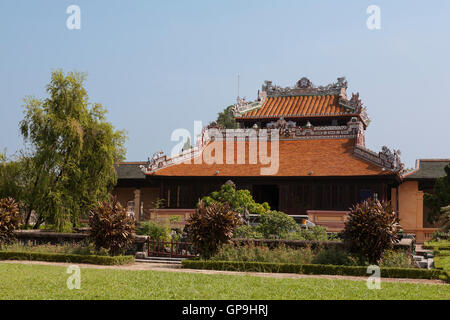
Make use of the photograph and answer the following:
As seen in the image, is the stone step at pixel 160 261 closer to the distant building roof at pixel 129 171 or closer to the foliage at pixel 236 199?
the foliage at pixel 236 199

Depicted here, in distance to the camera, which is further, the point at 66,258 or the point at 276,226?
the point at 276,226

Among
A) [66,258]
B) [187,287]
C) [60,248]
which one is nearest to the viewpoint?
[187,287]

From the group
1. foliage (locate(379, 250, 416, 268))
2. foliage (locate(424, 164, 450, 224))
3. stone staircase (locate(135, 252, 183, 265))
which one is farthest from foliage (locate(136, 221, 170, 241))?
foliage (locate(424, 164, 450, 224))

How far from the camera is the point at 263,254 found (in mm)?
18422

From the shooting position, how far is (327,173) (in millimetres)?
31797

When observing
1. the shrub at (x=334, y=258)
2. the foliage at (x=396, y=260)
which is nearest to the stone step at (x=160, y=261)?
the shrub at (x=334, y=258)

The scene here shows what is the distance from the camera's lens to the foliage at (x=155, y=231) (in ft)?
78.0

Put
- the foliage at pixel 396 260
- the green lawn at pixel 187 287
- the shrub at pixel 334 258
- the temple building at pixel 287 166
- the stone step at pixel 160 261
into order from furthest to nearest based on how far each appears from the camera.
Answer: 1. the temple building at pixel 287 166
2. the stone step at pixel 160 261
3. the shrub at pixel 334 258
4. the foliage at pixel 396 260
5. the green lawn at pixel 187 287

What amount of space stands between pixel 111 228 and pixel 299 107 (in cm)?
2434

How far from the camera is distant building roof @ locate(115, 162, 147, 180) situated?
1543 inches

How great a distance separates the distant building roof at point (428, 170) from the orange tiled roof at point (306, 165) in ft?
15.2

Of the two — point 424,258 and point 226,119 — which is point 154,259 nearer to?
point 424,258

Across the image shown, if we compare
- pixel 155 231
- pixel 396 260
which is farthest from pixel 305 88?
pixel 396 260
